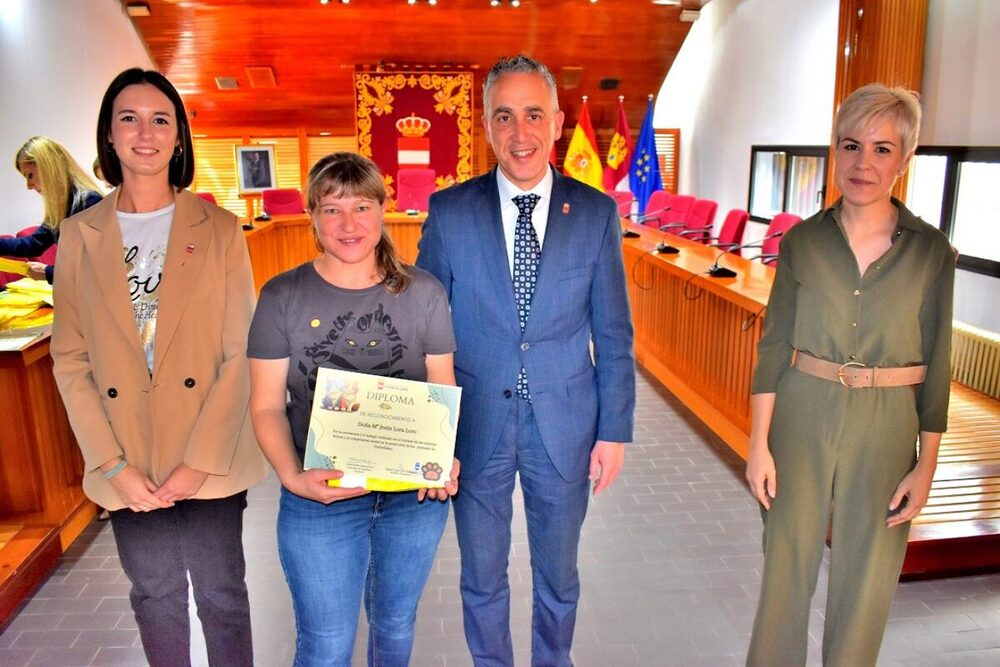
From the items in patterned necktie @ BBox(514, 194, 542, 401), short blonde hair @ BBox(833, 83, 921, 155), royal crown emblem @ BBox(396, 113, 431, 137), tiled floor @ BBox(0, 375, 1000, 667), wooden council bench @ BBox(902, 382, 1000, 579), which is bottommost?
tiled floor @ BBox(0, 375, 1000, 667)

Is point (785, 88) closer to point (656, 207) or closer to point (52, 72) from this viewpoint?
point (656, 207)

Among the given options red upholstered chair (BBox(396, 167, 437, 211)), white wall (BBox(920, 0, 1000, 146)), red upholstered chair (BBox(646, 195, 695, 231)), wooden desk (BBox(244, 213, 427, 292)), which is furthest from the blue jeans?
red upholstered chair (BBox(396, 167, 437, 211))

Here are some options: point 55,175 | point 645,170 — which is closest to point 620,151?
point 645,170

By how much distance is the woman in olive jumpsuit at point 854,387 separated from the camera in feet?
5.82

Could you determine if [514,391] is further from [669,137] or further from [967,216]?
[669,137]

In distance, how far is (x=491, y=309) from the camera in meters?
1.90

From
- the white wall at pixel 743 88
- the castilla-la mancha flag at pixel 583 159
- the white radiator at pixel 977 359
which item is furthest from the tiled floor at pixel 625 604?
the castilla-la mancha flag at pixel 583 159

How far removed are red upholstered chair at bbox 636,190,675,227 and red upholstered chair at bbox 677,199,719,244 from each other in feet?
1.21

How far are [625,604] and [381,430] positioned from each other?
1.60 m

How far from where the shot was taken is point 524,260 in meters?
1.93

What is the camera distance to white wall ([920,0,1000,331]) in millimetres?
5172

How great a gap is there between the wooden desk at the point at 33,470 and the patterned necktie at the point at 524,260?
2.13m

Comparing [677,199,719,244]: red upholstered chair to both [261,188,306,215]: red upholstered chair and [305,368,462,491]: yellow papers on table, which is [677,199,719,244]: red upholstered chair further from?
[305,368,462,491]: yellow papers on table

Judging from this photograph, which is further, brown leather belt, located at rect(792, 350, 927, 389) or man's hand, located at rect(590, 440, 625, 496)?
man's hand, located at rect(590, 440, 625, 496)
